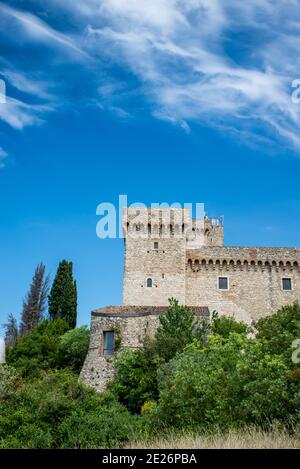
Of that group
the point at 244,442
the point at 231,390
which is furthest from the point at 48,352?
the point at 244,442

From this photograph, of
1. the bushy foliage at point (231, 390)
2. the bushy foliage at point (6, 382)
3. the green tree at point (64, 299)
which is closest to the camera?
the bushy foliage at point (231, 390)

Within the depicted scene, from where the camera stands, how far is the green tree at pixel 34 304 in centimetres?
4928

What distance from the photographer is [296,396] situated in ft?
48.1

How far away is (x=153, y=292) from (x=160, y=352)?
1329 cm

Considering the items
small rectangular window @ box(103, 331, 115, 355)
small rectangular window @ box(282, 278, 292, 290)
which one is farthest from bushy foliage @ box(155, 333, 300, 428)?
small rectangular window @ box(282, 278, 292, 290)

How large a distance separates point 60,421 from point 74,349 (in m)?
12.1

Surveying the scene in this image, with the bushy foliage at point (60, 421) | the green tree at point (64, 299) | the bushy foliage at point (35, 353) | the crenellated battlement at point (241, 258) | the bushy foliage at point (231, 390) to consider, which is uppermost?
the crenellated battlement at point (241, 258)

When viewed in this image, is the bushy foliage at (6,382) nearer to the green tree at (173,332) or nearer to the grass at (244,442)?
the green tree at (173,332)

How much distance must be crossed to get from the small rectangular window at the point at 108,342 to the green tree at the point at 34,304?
62.6 ft

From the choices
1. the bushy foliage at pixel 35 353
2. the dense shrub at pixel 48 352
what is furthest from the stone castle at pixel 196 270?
the bushy foliage at pixel 35 353

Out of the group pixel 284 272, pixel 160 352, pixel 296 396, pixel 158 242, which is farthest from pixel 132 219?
pixel 296 396

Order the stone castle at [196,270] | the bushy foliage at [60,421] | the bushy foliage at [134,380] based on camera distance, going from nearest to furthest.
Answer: the bushy foliage at [60,421]
the bushy foliage at [134,380]
the stone castle at [196,270]

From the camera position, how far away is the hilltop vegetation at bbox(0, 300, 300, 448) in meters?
15.3

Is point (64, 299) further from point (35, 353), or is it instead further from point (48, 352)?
point (35, 353)
